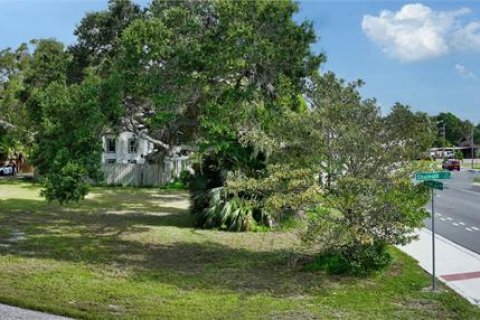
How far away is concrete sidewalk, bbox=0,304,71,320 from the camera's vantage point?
685 cm

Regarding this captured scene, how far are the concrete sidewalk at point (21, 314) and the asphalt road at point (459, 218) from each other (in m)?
8.78

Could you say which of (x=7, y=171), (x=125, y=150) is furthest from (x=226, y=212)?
(x=7, y=171)

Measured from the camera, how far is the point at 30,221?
1714 cm

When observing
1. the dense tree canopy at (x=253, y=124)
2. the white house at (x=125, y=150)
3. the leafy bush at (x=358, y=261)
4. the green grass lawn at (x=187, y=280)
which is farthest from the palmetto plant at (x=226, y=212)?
the white house at (x=125, y=150)

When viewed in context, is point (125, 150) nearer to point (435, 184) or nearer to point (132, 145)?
point (132, 145)

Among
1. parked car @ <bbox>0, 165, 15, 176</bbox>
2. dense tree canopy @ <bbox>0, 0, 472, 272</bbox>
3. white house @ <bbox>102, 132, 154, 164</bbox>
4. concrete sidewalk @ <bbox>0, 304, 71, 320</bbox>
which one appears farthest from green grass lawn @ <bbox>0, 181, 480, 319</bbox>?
parked car @ <bbox>0, 165, 15, 176</bbox>

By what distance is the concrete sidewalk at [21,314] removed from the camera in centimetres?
685

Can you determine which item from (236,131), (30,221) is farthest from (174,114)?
(30,221)

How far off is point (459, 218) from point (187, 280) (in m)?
13.4

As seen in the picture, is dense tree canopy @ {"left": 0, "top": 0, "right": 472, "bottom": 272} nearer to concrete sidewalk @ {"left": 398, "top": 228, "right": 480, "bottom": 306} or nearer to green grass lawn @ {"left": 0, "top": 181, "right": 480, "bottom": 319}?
green grass lawn @ {"left": 0, "top": 181, "right": 480, "bottom": 319}

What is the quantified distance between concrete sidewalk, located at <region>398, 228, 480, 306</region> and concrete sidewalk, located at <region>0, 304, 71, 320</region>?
613 centimetres

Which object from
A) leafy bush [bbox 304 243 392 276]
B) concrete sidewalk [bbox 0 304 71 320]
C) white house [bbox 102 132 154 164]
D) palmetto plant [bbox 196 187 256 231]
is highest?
white house [bbox 102 132 154 164]

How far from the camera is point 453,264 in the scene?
37.9ft

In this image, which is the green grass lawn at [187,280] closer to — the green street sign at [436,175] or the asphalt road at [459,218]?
the green street sign at [436,175]
